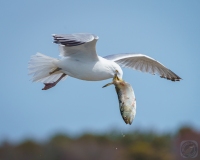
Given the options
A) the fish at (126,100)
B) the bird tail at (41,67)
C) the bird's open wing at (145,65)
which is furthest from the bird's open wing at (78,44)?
the bird's open wing at (145,65)

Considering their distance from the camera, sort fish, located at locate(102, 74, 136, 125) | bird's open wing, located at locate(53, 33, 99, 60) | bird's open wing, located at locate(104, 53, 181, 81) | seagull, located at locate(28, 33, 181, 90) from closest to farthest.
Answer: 1. fish, located at locate(102, 74, 136, 125)
2. bird's open wing, located at locate(53, 33, 99, 60)
3. seagull, located at locate(28, 33, 181, 90)
4. bird's open wing, located at locate(104, 53, 181, 81)

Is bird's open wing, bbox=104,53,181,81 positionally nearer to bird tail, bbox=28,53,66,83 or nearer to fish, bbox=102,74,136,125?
bird tail, bbox=28,53,66,83

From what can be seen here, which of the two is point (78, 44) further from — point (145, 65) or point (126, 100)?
point (145, 65)

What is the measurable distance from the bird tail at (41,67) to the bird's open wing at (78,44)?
0.35 feet

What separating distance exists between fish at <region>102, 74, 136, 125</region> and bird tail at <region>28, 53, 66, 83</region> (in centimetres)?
72

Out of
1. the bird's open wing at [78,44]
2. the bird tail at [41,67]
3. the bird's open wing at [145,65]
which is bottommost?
the bird's open wing at [145,65]

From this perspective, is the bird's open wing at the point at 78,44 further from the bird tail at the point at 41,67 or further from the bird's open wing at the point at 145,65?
the bird's open wing at the point at 145,65

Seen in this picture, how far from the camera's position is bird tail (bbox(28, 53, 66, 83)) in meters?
5.55

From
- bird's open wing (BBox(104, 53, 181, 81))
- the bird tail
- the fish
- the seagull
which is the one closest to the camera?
the fish

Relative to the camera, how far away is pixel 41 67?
5602mm

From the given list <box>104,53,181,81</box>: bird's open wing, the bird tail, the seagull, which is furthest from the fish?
<box>104,53,181,81</box>: bird's open wing

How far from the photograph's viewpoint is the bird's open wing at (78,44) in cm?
506

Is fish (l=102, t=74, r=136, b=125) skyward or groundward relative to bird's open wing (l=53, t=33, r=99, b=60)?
groundward

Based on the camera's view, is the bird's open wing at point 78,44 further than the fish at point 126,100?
Yes
